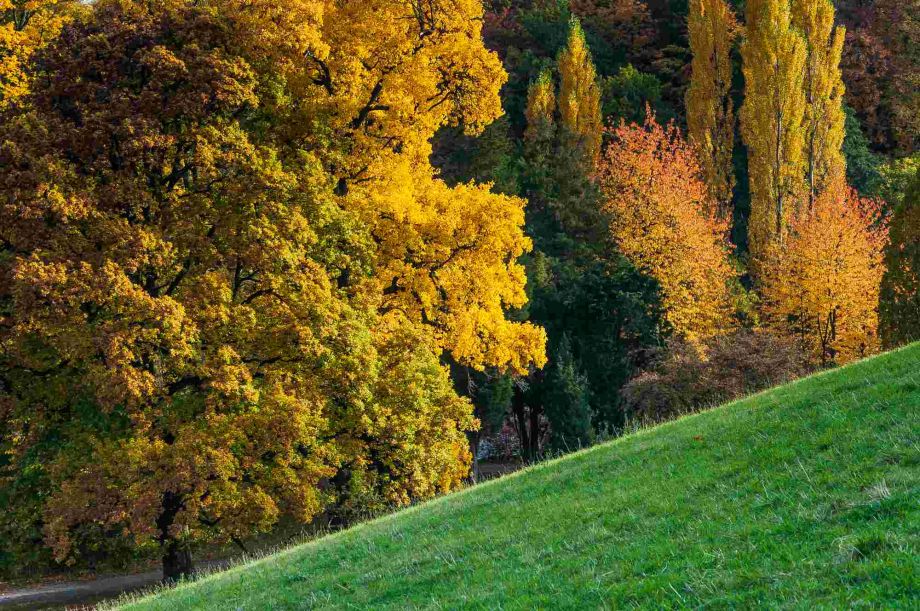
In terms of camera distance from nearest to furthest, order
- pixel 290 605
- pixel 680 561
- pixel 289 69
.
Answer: pixel 680 561, pixel 290 605, pixel 289 69

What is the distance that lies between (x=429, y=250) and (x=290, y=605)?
499 inches

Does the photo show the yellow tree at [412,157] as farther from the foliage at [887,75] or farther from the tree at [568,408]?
the foliage at [887,75]

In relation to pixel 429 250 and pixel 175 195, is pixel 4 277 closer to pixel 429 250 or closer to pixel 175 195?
pixel 175 195

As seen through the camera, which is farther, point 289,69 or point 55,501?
point 289,69

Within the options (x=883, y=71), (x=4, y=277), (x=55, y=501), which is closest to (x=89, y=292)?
(x=4, y=277)

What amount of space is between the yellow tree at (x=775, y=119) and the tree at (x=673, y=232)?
233 cm

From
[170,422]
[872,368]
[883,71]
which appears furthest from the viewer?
[883,71]

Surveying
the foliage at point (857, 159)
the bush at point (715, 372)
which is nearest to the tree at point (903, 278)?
the bush at point (715, 372)

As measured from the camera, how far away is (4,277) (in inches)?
639

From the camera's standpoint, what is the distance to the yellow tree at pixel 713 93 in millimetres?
46000

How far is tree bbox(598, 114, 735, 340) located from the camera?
3562 centimetres

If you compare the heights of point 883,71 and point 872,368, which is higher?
point 883,71

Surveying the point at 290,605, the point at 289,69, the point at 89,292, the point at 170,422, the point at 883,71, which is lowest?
the point at 290,605

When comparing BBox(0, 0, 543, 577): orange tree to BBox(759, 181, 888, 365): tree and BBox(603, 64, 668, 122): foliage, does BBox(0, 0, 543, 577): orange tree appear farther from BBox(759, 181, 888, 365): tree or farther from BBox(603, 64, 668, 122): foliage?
BBox(603, 64, 668, 122): foliage
